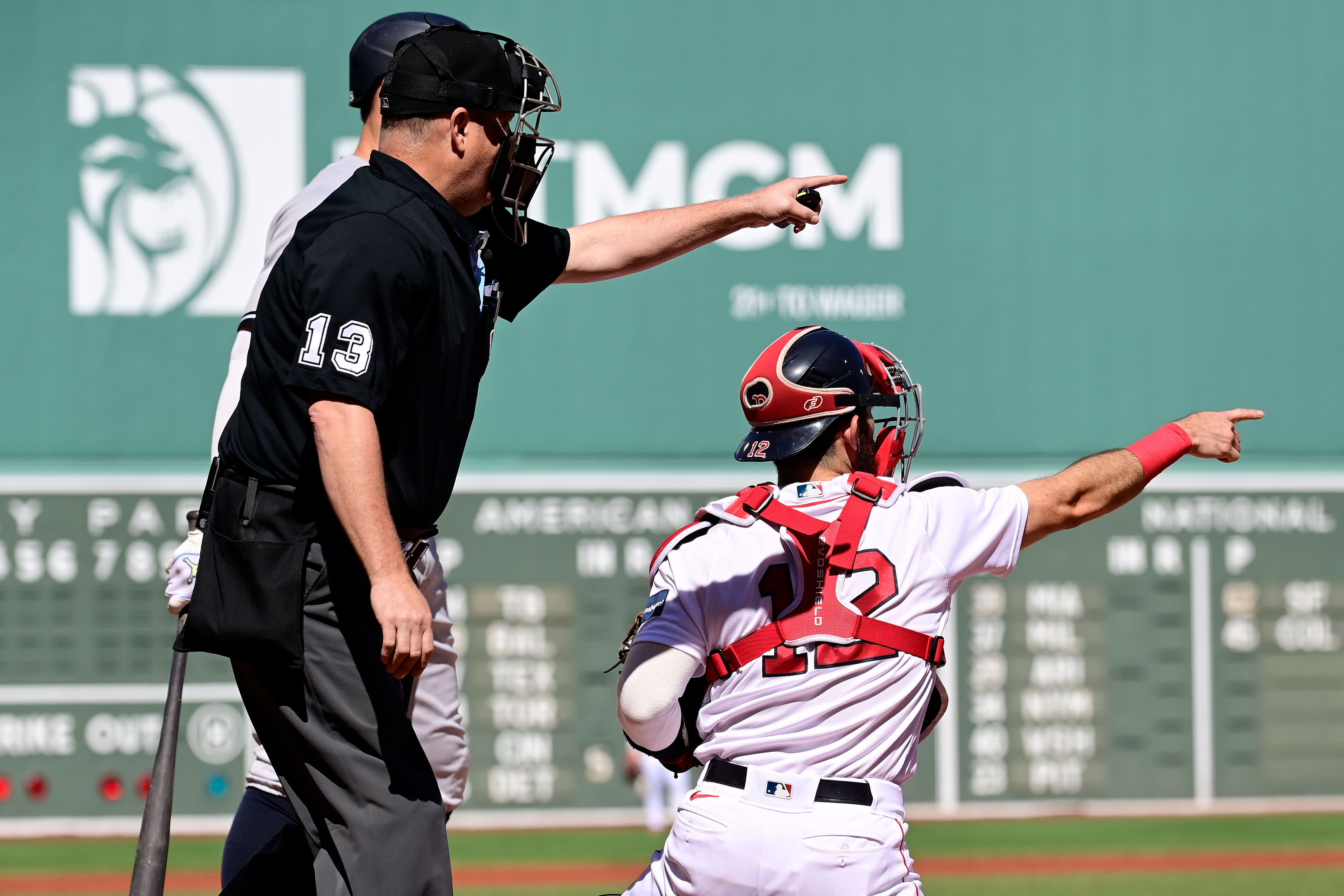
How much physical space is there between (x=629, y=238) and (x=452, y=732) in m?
1.20

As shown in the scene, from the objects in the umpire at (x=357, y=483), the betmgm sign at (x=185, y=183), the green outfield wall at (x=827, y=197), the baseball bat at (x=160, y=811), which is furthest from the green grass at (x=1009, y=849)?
the umpire at (x=357, y=483)

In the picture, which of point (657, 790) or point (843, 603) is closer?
point (843, 603)

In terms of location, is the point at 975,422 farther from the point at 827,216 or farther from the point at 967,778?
the point at 967,778

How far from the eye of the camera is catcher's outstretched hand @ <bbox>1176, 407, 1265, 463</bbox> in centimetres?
275

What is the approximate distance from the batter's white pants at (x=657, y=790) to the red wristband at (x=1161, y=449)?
17.2 ft

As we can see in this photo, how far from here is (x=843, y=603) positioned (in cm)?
257

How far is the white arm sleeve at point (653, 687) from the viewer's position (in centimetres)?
256

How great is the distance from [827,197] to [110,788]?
17.3 ft

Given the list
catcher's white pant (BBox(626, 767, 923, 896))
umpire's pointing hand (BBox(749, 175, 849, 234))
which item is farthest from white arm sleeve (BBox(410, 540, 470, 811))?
umpire's pointing hand (BBox(749, 175, 849, 234))

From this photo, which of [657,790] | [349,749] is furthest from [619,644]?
[349,749]

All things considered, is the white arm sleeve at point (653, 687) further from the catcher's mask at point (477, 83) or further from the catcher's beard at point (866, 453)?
the catcher's mask at point (477, 83)

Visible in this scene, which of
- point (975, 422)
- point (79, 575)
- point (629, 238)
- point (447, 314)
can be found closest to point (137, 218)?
point (79, 575)

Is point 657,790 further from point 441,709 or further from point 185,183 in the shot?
point 441,709

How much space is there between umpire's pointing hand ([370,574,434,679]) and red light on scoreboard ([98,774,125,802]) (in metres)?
6.05
